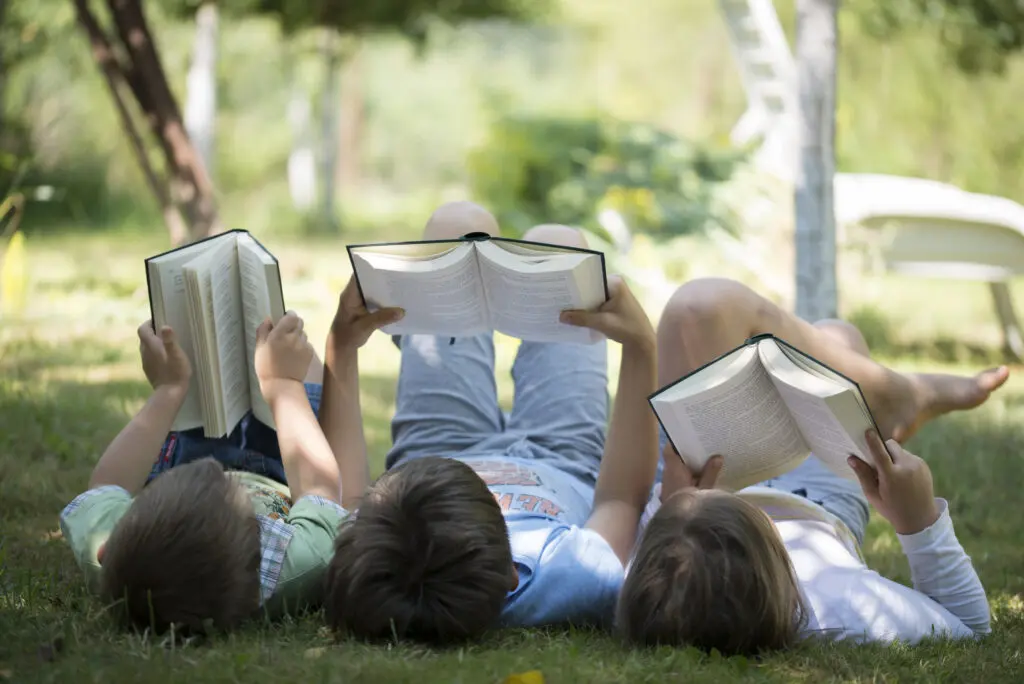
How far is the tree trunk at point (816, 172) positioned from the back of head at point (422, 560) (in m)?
3.45

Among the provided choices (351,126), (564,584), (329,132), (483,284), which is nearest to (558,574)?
(564,584)

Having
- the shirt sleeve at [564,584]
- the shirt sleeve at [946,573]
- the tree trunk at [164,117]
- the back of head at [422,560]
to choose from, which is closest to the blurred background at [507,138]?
the tree trunk at [164,117]

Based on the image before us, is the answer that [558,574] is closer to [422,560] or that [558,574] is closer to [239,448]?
[422,560]

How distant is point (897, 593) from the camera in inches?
78.4

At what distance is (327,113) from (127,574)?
1166 cm

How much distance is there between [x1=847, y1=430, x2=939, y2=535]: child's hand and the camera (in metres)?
1.93

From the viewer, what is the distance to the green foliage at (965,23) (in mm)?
6738

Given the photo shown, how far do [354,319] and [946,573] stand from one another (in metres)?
1.15

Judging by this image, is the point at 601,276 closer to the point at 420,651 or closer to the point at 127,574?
the point at 420,651

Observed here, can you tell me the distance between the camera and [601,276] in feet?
6.81

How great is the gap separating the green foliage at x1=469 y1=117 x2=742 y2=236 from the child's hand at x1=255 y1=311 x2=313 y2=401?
562 centimetres

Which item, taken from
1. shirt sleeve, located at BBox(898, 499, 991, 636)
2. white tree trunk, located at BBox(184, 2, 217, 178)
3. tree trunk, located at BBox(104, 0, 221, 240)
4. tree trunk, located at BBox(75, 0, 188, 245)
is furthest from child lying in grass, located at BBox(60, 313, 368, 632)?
white tree trunk, located at BBox(184, 2, 217, 178)

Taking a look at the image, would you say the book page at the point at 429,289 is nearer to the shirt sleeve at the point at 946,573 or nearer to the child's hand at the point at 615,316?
the child's hand at the point at 615,316

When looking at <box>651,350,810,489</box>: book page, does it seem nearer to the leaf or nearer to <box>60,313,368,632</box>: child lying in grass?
the leaf
